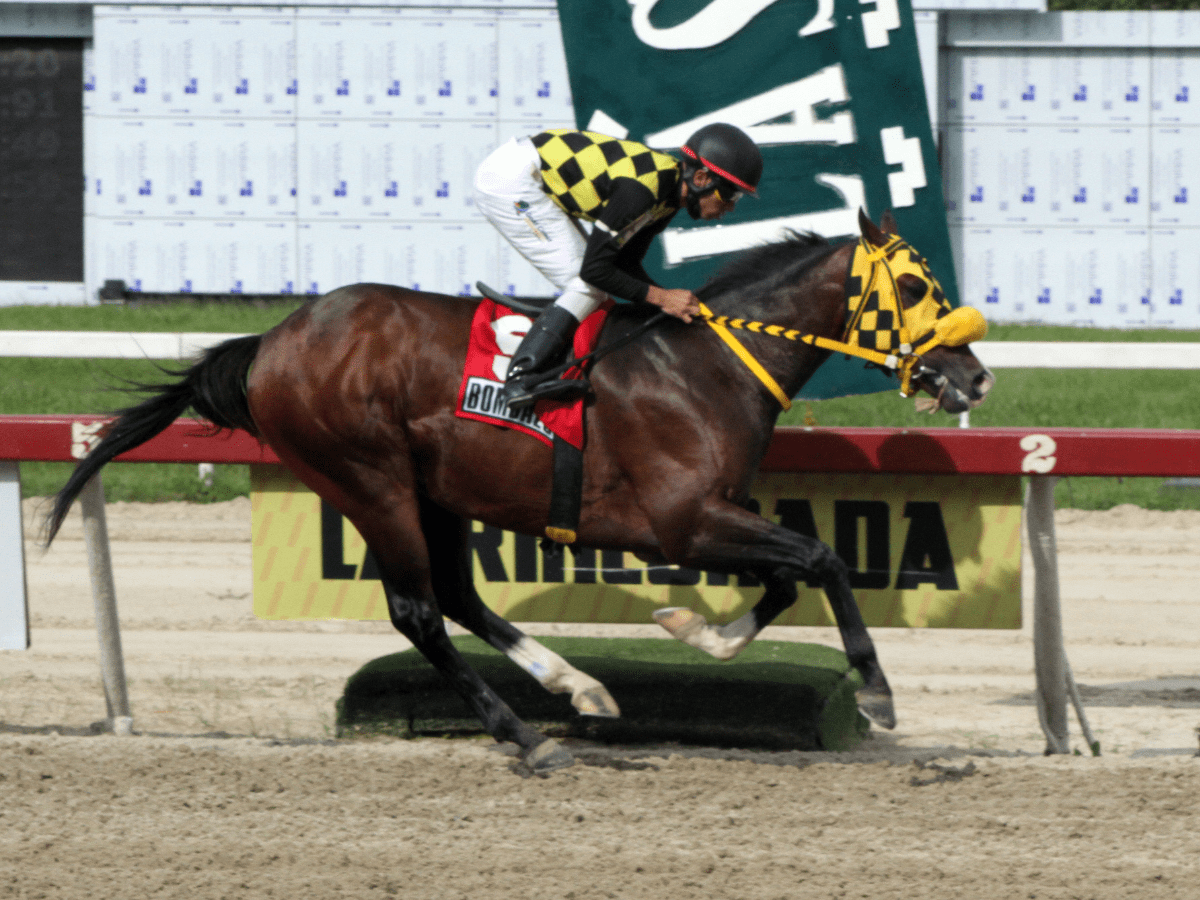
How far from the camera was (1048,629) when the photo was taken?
404 cm

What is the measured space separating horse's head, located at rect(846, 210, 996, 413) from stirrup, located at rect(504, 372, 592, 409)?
2.44ft

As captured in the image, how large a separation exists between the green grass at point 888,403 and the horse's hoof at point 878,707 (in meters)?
4.11

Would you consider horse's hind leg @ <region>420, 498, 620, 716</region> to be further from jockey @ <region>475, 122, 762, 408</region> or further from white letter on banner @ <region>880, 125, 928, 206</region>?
white letter on banner @ <region>880, 125, 928, 206</region>

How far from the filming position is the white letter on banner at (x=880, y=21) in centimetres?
417

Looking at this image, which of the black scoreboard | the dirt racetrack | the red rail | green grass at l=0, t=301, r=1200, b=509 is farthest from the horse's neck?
the black scoreboard

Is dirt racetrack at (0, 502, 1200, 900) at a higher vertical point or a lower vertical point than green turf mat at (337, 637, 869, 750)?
lower

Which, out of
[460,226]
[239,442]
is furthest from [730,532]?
[460,226]

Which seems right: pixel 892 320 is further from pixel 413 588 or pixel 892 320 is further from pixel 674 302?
pixel 413 588

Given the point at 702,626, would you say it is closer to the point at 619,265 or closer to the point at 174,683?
the point at 619,265

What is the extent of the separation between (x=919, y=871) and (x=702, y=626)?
3.00ft

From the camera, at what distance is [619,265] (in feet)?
12.1

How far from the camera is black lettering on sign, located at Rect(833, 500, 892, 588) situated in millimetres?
4152

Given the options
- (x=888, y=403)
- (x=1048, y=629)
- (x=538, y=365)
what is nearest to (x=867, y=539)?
(x=1048, y=629)

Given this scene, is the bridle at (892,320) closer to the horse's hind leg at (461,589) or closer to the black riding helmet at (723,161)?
the black riding helmet at (723,161)
